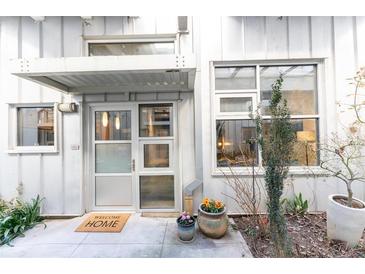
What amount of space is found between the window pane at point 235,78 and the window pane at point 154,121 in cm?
118

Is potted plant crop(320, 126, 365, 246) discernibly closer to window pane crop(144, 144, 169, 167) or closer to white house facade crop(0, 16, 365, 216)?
white house facade crop(0, 16, 365, 216)

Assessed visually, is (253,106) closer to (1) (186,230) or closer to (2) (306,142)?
(2) (306,142)

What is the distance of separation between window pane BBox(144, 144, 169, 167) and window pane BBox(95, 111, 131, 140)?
1.61 feet

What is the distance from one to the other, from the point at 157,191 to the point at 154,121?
1455mm

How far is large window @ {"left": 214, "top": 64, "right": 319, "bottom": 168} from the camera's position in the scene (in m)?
3.69

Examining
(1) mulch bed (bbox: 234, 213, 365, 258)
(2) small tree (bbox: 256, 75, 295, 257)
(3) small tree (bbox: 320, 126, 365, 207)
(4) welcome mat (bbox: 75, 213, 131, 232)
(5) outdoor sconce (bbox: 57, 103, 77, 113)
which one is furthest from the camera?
(5) outdoor sconce (bbox: 57, 103, 77, 113)

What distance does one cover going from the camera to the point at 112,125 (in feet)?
13.6

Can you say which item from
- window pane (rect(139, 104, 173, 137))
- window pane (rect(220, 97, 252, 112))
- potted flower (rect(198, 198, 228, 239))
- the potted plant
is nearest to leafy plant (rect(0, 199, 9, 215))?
window pane (rect(139, 104, 173, 137))

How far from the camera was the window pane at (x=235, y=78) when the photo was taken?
3725mm

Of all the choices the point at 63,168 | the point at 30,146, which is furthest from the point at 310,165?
the point at 30,146

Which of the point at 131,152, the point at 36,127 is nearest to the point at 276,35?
the point at 131,152

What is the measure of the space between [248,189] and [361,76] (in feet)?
9.49
